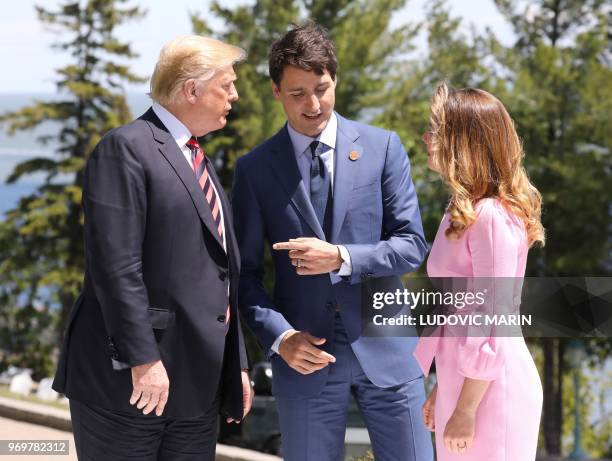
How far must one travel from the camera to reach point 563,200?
86.0ft

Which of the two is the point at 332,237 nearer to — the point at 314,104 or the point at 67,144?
the point at 314,104

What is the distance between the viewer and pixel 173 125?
302 cm

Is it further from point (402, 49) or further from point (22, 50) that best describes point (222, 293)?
point (22, 50)

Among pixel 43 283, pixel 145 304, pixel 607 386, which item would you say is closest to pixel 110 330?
pixel 145 304

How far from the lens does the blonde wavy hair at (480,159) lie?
2783 mm

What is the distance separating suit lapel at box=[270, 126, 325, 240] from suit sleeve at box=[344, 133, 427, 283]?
16 centimetres

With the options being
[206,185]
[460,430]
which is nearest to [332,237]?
[206,185]

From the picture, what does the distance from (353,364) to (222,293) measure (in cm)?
55

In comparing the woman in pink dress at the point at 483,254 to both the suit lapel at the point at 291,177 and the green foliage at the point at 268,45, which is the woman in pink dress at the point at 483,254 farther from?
the green foliage at the point at 268,45

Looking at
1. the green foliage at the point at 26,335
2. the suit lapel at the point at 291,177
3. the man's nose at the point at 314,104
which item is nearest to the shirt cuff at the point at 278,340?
the suit lapel at the point at 291,177

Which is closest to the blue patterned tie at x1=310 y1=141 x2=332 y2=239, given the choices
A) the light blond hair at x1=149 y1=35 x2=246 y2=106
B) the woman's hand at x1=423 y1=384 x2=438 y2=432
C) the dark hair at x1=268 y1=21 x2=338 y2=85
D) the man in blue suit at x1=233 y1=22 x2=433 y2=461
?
the man in blue suit at x1=233 y1=22 x2=433 y2=461

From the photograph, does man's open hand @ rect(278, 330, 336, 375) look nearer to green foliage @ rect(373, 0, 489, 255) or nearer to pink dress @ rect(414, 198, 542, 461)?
pink dress @ rect(414, 198, 542, 461)

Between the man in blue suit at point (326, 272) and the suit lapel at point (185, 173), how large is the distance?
0.35m

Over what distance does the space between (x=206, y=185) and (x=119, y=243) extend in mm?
381
